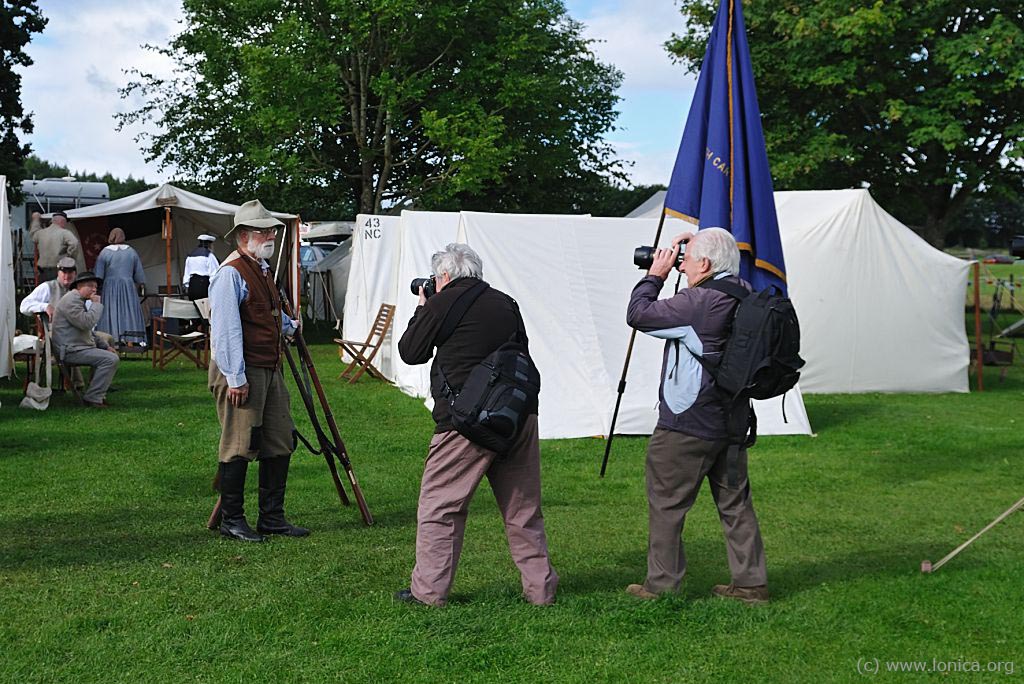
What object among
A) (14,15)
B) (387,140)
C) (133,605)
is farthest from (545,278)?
(14,15)

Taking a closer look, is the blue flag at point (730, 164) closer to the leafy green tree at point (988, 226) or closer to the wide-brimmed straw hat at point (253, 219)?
the wide-brimmed straw hat at point (253, 219)

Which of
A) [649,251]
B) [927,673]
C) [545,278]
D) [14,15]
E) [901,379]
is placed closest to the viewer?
[927,673]

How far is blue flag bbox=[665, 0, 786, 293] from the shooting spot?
27.4 ft

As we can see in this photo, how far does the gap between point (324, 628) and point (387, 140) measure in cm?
2429

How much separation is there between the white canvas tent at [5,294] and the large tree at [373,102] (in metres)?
13.2

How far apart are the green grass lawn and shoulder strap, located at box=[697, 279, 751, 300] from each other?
139 cm

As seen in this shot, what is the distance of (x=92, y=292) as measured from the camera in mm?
11930

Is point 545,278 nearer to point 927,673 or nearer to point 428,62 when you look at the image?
point 927,673

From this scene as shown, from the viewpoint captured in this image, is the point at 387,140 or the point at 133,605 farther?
the point at 387,140

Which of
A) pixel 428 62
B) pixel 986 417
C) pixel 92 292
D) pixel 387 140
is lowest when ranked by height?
pixel 986 417

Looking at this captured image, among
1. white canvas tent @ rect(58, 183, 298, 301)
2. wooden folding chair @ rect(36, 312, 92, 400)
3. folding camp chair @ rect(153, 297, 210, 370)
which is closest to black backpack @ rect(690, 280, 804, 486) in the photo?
wooden folding chair @ rect(36, 312, 92, 400)

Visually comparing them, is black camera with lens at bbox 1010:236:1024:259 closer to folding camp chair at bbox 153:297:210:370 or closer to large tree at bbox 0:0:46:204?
folding camp chair at bbox 153:297:210:370

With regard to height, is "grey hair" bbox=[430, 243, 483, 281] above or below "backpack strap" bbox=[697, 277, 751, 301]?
above

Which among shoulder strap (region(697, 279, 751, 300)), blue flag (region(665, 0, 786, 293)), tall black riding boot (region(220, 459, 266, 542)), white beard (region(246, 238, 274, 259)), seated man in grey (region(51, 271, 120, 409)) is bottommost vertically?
tall black riding boot (region(220, 459, 266, 542))
